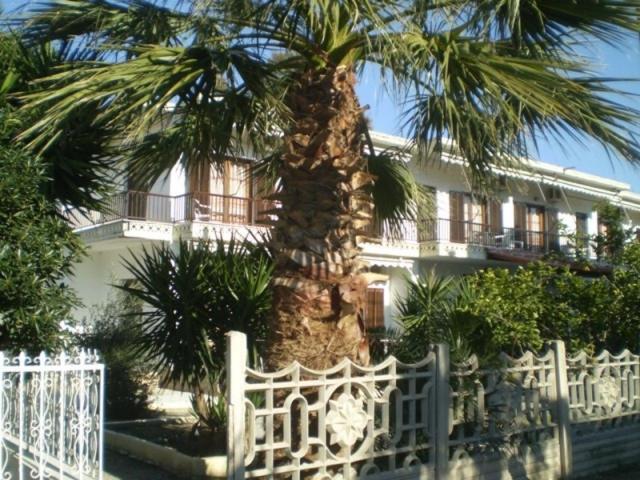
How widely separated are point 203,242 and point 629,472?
5.96 meters

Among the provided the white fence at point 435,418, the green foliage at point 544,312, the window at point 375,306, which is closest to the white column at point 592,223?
the window at point 375,306

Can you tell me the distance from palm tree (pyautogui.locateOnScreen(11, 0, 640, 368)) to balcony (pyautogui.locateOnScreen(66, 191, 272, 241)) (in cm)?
989

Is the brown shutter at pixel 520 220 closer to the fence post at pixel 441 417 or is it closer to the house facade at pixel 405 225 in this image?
the house facade at pixel 405 225

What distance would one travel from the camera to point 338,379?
259 inches

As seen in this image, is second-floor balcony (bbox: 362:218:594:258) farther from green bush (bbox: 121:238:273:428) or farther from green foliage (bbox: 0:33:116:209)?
green foliage (bbox: 0:33:116:209)

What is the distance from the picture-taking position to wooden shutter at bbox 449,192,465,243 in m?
26.2

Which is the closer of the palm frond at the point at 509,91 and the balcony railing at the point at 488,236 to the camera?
the palm frond at the point at 509,91

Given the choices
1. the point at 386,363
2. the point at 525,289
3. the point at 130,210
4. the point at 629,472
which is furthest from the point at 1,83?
the point at 130,210

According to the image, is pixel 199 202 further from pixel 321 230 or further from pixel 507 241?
pixel 507 241

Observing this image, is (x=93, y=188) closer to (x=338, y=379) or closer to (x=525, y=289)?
(x=338, y=379)

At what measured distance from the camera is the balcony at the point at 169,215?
60.6 feet

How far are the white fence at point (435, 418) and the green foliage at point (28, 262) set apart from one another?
1760mm

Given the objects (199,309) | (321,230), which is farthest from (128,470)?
(321,230)

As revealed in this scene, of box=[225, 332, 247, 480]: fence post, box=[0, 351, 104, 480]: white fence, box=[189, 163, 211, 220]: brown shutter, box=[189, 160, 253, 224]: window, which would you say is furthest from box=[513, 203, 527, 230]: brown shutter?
box=[0, 351, 104, 480]: white fence
